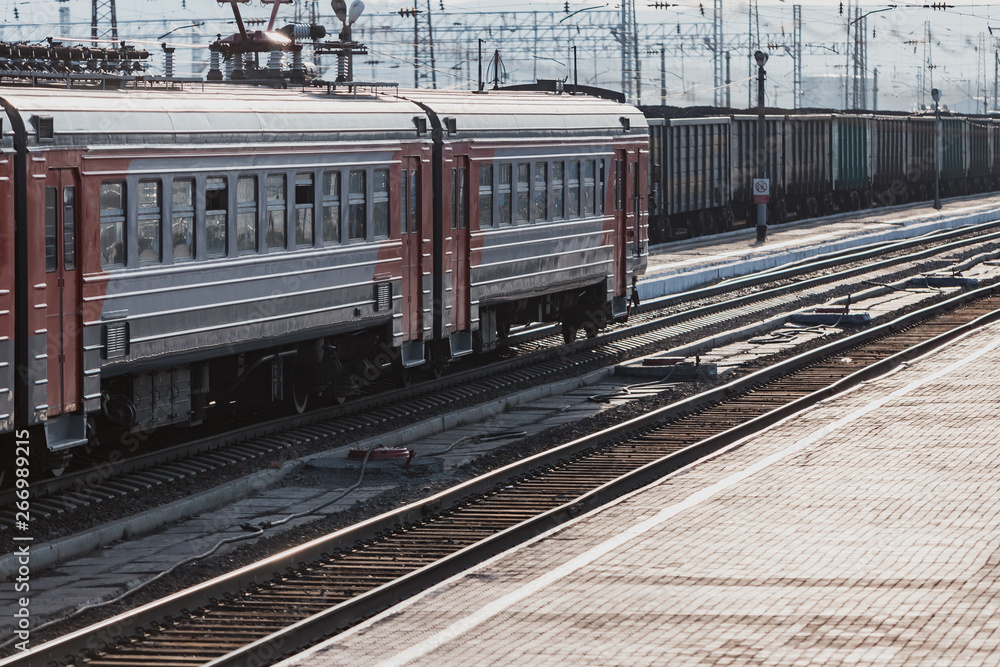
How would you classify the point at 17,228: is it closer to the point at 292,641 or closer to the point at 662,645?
the point at 292,641

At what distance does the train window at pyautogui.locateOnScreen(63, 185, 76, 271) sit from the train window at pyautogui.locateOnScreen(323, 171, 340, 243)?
12.5 feet

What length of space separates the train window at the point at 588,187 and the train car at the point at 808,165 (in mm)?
31109

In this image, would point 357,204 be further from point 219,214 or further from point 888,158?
point 888,158

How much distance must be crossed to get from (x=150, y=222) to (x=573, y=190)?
8.51 m

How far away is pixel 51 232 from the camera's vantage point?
11.9 metres

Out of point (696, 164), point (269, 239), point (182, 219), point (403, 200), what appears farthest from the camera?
point (696, 164)

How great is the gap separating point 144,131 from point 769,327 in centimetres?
1404

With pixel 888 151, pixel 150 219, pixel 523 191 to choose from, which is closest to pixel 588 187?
pixel 523 191

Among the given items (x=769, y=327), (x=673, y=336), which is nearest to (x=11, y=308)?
(x=673, y=336)

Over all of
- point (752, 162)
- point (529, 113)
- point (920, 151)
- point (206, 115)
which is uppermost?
point (920, 151)

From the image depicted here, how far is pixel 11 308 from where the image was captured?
11.4m

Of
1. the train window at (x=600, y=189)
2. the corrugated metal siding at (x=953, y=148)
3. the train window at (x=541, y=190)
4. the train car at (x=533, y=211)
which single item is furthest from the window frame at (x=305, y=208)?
Result: the corrugated metal siding at (x=953, y=148)

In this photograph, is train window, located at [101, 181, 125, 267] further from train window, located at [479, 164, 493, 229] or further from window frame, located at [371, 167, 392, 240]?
train window, located at [479, 164, 493, 229]

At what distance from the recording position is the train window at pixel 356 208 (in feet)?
52.7
